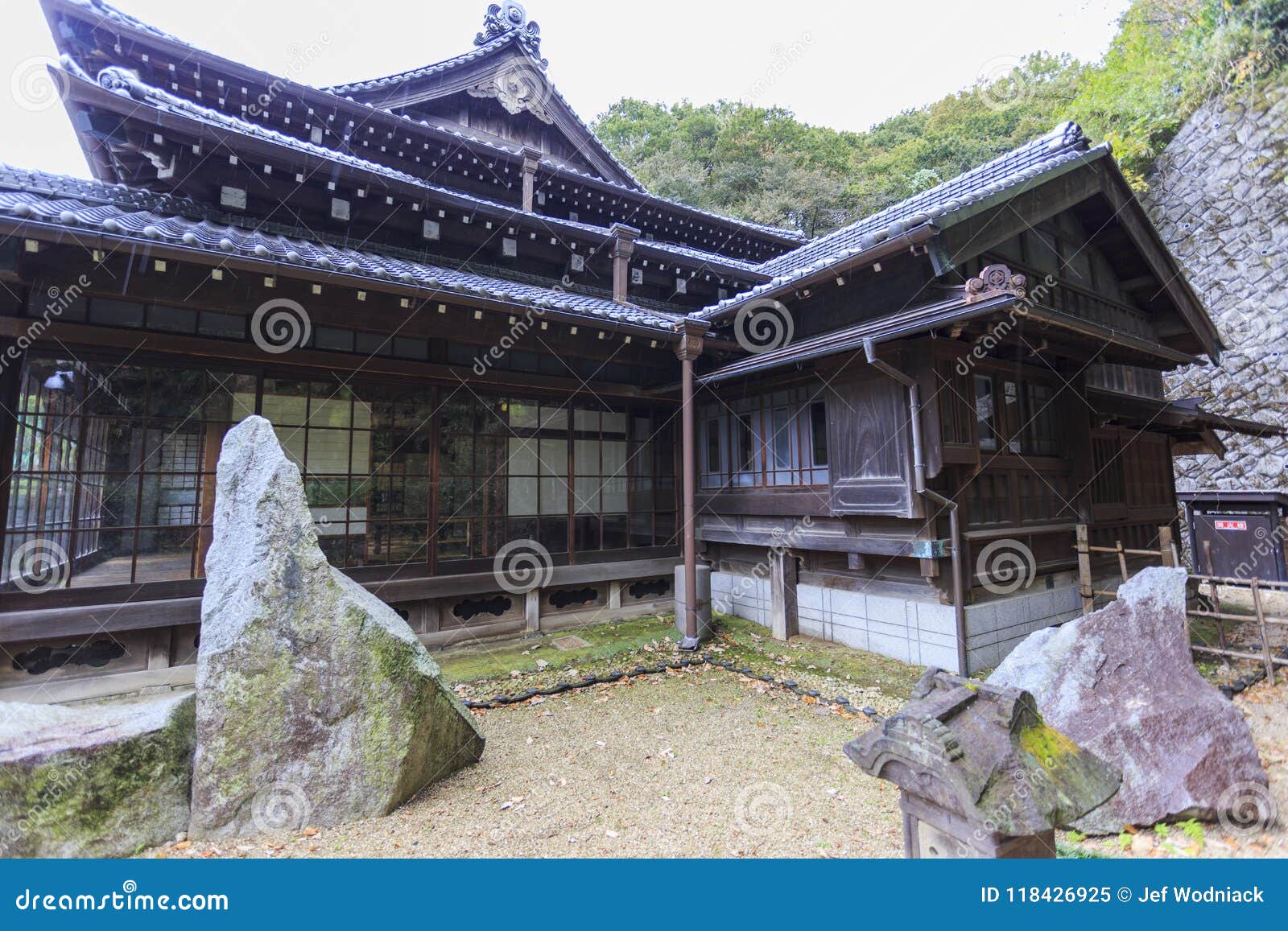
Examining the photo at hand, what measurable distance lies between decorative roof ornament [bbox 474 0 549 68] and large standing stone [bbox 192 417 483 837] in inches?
423

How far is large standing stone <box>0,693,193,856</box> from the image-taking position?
9.49 feet

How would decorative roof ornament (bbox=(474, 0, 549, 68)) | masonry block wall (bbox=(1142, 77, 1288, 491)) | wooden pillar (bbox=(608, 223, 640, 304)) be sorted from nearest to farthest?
wooden pillar (bbox=(608, 223, 640, 304)) < decorative roof ornament (bbox=(474, 0, 549, 68)) < masonry block wall (bbox=(1142, 77, 1288, 491))

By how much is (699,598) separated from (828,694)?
2.31 m

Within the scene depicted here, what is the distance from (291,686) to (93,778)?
0.98 metres

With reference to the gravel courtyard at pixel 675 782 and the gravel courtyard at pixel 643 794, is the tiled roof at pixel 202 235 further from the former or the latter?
the gravel courtyard at pixel 643 794

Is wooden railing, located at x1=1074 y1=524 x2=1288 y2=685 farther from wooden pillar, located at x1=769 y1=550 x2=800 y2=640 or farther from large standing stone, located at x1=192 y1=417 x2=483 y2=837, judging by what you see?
large standing stone, located at x1=192 y1=417 x2=483 y2=837

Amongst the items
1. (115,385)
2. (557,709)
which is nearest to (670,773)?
(557,709)

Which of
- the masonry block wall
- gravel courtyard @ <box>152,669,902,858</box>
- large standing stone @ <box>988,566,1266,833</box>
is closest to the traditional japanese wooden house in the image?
large standing stone @ <box>988,566,1266,833</box>

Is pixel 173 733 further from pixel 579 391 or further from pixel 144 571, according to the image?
pixel 579 391

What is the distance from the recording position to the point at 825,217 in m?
22.6

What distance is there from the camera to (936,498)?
5.97 meters

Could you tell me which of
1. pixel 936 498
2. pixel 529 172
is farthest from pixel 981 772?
pixel 529 172

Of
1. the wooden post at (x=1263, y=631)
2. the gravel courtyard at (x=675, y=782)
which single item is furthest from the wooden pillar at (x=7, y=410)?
the wooden post at (x=1263, y=631)

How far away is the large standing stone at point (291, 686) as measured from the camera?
326cm
